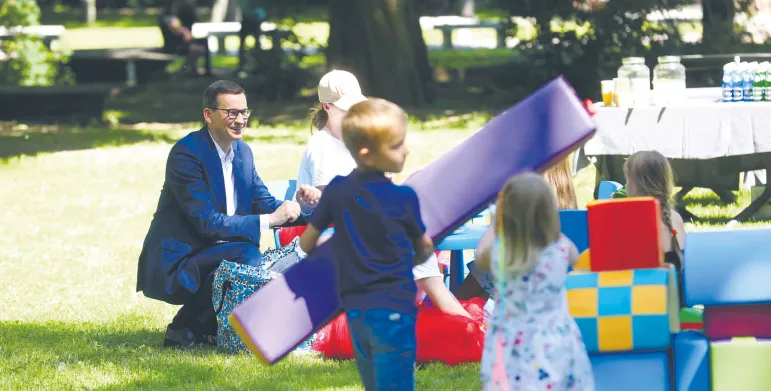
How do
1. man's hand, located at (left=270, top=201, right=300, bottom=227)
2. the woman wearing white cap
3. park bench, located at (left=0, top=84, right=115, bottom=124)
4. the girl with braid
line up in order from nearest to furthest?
the girl with braid < man's hand, located at (left=270, top=201, right=300, bottom=227) < the woman wearing white cap < park bench, located at (left=0, top=84, right=115, bottom=124)

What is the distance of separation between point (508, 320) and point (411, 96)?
14744 mm

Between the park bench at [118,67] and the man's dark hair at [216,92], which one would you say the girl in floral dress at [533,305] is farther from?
the park bench at [118,67]

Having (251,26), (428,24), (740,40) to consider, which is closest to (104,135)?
(251,26)

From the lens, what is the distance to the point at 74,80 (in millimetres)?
21609

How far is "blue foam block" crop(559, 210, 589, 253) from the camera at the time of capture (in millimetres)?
5242

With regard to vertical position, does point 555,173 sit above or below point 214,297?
above

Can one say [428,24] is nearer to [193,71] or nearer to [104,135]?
[193,71]

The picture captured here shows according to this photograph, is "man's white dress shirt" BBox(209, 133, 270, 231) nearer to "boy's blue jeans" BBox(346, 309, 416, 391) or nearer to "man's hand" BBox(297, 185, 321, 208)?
"man's hand" BBox(297, 185, 321, 208)

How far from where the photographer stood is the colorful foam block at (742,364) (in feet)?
14.1

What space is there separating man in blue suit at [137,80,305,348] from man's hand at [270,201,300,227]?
0.05 metres

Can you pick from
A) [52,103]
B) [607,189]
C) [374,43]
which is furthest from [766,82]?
[52,103]

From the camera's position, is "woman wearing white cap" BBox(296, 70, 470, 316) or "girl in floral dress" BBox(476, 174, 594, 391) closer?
"girl in floral dress" BBox(476, 174, 594, 391)

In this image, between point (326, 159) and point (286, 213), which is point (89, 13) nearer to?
point (326, 159)

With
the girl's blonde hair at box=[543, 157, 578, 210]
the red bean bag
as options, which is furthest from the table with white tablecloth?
the red bean bag
